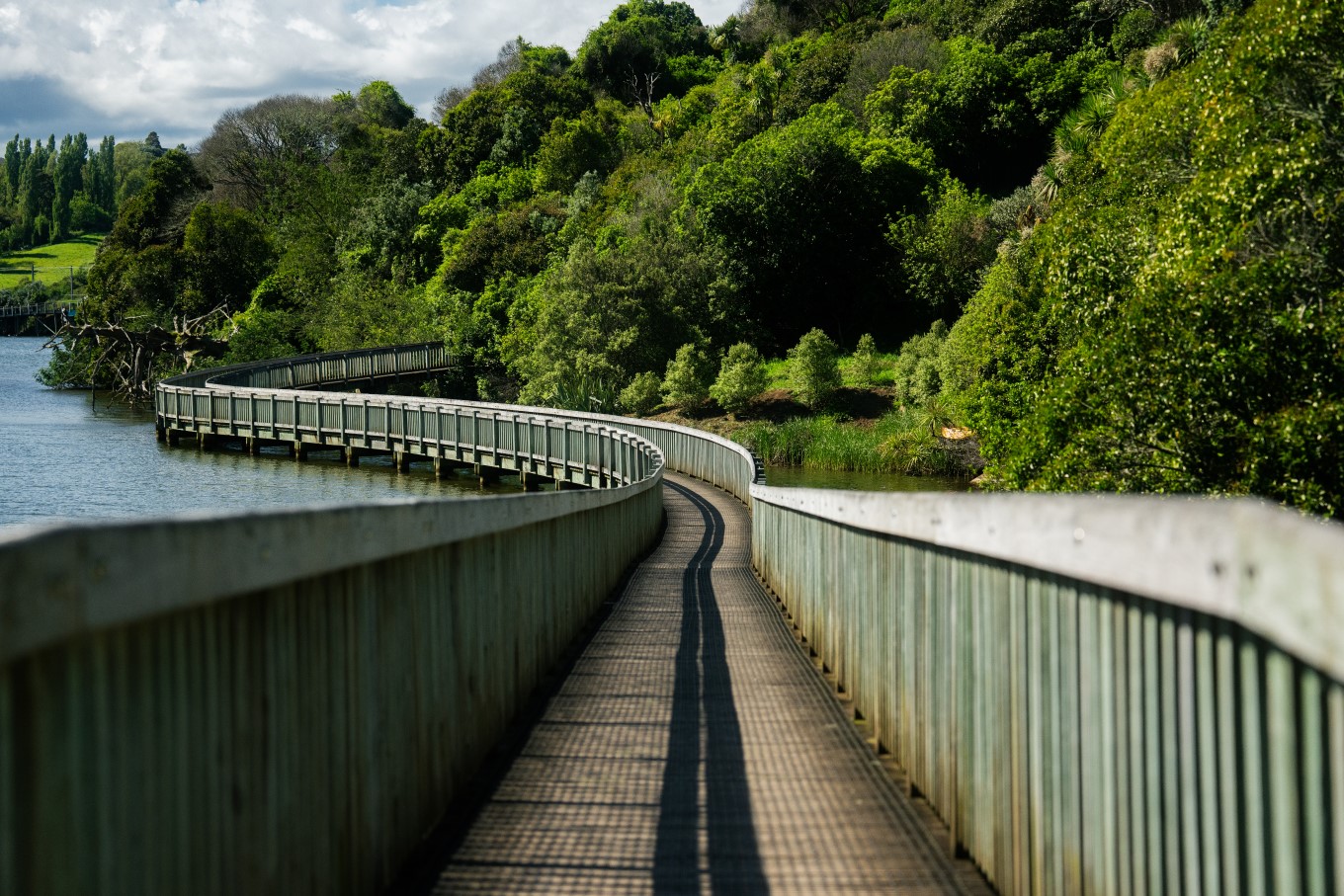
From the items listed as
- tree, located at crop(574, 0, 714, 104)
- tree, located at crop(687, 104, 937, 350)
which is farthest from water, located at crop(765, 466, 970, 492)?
tree, located at crop(574, 0, 714, 104)

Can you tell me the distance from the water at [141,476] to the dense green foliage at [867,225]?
13.2 meters

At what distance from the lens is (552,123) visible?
9025 centimetres

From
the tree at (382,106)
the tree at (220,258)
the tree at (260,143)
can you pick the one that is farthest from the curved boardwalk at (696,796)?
the tree at (382,106)

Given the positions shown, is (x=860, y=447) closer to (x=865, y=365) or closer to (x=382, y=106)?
(x=865, y=365)

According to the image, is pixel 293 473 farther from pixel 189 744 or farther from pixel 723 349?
pixel 189 744

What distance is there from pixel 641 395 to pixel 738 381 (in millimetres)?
4783

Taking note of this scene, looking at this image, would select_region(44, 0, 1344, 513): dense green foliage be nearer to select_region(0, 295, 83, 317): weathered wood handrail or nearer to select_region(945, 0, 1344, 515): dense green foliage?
select_region(945, 0, 1344, 515): dense green foliage

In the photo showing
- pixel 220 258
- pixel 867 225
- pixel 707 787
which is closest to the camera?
pixel 707 787

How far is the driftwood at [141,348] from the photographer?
64062 mm

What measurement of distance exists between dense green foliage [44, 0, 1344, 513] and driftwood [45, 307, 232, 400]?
4869 mm

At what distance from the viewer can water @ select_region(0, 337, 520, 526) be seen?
3003cm

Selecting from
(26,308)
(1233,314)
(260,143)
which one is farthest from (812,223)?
(26,308)

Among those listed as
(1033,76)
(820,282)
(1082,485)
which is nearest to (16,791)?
(1082,485)

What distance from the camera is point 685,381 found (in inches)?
1992
